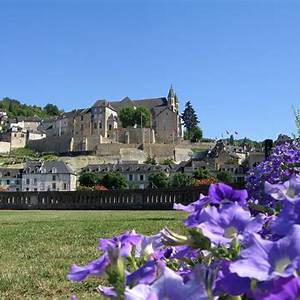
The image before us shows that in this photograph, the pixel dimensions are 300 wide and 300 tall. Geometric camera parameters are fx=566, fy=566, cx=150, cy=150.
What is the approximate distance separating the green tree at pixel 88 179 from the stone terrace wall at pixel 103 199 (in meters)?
31.1

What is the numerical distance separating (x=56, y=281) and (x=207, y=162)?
3797 inches

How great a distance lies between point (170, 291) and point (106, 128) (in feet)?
430

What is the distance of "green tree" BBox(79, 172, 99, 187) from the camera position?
94000mm

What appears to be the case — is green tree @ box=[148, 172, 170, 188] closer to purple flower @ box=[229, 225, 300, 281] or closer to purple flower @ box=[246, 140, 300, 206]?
purple flower @ box=[246, 140, 300, 206]

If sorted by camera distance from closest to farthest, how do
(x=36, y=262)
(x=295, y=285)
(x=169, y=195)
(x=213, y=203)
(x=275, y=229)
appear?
(x=295, y=285), (x=275, y=229), (x=213, y=203), (x=36, y=262), (x=169, y=195)

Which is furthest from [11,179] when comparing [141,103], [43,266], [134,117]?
[43,266]

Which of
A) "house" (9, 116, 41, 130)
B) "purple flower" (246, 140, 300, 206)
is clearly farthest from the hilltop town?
"purple flower" (246, 140, 300, 206)

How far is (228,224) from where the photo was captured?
1.52 metres

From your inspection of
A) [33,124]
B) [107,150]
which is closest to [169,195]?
[107,150]

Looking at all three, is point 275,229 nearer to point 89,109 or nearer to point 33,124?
point 89,109

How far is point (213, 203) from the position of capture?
5.69 ft

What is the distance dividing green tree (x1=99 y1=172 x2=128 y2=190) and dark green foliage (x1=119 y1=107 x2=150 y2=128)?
4345 centimetres

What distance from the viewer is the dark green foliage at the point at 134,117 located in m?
134

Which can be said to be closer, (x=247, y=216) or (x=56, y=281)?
(x=247, y=216)
